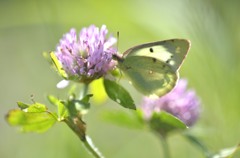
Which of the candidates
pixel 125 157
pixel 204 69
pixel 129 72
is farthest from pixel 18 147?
pixel 129 72

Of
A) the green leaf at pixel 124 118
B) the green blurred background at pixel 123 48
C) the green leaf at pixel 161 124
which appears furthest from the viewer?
the green blurred background at pixel 123 48

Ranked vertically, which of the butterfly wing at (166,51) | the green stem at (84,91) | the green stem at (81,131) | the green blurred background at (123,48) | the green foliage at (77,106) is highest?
the butterfly wing at (166,51)

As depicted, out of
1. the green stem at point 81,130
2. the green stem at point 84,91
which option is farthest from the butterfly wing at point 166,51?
the green stem at point 81,130

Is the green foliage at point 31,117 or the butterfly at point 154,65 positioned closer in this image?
the green foliage at point 31,117

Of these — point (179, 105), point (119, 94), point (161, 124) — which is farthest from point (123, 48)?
point (119, 94)

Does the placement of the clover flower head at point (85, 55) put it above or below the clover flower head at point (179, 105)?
above

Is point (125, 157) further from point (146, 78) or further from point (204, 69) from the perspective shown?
point (146, 78)

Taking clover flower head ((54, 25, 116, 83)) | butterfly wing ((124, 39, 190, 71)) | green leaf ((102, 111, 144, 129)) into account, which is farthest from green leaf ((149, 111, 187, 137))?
clover flower head ((54, 25, 116, 83))

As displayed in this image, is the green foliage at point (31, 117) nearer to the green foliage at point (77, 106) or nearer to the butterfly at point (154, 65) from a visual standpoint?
the green foliage at point (77, 106)

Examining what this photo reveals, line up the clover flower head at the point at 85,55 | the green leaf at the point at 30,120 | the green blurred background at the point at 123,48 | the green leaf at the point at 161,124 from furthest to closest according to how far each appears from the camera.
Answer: the green blurred background at the point at 123,48 → the green leaf at the point at 161,124 → the clover flower head at the point at 85,55 → the green leaf at the point at 30,120
